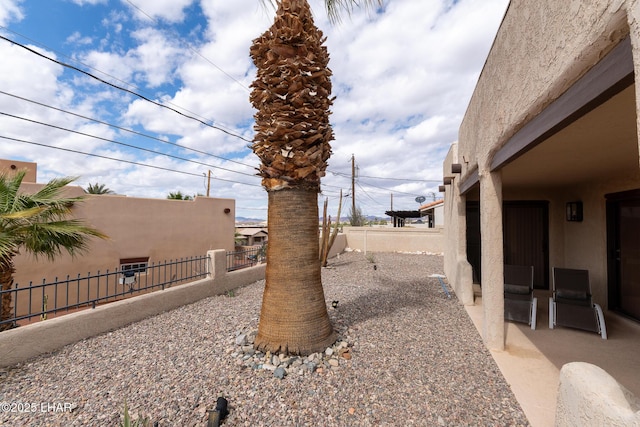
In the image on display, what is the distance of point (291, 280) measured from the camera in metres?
4.11

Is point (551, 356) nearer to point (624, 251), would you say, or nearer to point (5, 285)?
point (624, 251)

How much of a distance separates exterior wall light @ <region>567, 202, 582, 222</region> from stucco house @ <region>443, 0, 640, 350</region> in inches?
0.9

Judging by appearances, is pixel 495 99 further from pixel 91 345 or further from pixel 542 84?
pixel 91 345

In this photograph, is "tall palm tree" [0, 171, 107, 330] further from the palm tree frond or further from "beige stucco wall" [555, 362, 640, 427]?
"beige stucco wall" [555, 362, 640, 427]

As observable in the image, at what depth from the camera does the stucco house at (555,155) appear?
6.15 ft

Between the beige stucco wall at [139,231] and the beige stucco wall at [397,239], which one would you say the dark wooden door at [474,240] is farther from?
the beige stucco wall at [139,231]

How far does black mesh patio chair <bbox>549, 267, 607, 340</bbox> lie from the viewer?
4730 mm

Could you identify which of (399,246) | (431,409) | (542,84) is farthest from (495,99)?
(399,246)

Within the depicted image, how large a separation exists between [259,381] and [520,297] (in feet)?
16.9

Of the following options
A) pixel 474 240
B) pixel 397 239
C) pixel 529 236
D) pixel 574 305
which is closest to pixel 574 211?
pixel 529 236

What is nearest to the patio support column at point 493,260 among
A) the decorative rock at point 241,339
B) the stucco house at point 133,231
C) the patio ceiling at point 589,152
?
the patio ceiling at point 589,152

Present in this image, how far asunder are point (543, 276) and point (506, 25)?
7112 millimetres

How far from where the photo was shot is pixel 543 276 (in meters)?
7.96

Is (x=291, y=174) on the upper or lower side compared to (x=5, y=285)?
upper
